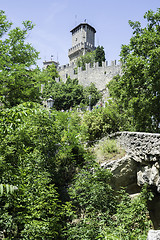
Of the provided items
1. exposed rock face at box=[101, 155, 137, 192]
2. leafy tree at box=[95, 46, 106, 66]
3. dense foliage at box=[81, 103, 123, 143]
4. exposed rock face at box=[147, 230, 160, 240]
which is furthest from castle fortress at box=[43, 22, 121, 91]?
exposed rock face at box=[147, 230, 160, 240]

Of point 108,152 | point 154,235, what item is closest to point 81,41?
point 108,152

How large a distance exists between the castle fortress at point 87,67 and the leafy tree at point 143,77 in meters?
26.6

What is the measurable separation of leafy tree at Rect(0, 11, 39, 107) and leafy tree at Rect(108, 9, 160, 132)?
4.95 m

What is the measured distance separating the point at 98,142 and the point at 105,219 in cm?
421

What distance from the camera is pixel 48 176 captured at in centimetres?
743

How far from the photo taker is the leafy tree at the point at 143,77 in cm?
1045

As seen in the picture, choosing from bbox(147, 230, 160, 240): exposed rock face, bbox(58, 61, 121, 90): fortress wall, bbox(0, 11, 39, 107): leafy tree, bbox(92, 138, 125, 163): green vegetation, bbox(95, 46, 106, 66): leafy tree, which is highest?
bbox(95, 46, 106, 66): leafy tree

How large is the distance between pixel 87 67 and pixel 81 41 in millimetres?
19927

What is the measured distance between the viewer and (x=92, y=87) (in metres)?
38.5

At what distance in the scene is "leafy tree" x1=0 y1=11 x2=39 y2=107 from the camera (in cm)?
927

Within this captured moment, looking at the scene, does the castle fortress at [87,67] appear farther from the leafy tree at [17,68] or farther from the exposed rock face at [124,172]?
the exposed rock face at [124,172]

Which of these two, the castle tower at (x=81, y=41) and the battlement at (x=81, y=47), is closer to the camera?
the battlement at (x=81, y=47)

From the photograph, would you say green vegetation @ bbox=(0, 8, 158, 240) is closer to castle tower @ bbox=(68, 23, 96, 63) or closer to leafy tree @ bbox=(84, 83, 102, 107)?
leafy tree @ bbox=(84, 83, 102, 107)

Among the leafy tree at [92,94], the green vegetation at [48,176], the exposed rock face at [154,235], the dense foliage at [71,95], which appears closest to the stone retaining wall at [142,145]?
the green vegetation at [48,176]
